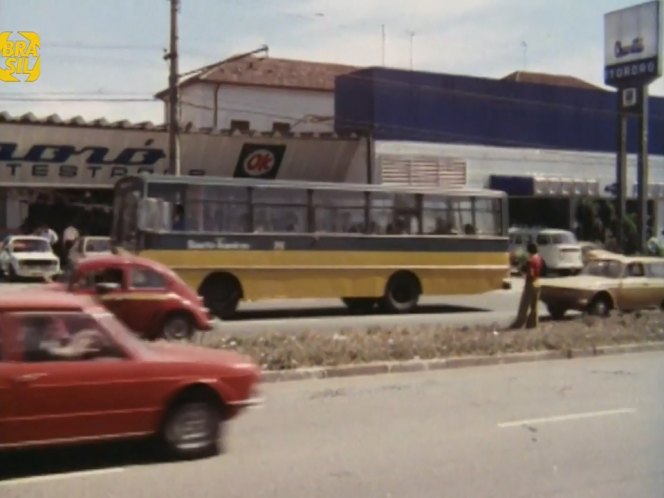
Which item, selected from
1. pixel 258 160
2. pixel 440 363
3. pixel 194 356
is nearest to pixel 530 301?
pixel 440 363

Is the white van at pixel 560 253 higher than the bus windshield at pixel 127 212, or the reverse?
the bus windshield at pixel 127 212

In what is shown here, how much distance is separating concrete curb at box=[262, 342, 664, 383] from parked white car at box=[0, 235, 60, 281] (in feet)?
68.3

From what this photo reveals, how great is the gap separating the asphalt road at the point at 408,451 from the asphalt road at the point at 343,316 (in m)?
6.29

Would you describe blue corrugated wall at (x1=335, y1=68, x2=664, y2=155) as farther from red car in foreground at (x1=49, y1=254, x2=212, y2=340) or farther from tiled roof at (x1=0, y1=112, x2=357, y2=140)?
red car in foreground at (x1=49, y1=254, x2=212, y2=340)

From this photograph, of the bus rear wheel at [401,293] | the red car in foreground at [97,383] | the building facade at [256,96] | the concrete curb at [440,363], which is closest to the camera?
the red car in foreground at [97,383]

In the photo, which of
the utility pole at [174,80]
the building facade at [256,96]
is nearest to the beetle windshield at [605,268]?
the utility pole at [174,80]

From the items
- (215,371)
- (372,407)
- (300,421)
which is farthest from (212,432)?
(372,407)

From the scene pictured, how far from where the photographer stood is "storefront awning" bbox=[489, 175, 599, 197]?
44969 mm

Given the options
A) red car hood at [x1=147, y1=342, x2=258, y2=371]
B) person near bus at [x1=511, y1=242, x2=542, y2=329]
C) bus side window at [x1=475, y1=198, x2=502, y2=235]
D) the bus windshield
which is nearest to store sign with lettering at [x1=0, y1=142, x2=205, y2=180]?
the bus windshield

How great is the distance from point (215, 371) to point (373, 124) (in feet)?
110

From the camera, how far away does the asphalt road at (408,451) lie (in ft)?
24.0

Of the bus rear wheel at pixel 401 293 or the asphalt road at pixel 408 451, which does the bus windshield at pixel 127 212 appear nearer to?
the bus rear wheel at pixel 401 293

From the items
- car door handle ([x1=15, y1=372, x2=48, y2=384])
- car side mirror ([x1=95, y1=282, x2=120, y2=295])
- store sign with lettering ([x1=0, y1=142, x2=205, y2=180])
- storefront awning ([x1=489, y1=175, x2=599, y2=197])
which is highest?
store sign with lettering ([x1=0, y1=142, x2=205, y2=180])

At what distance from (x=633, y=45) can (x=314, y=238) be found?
81.8 ft
